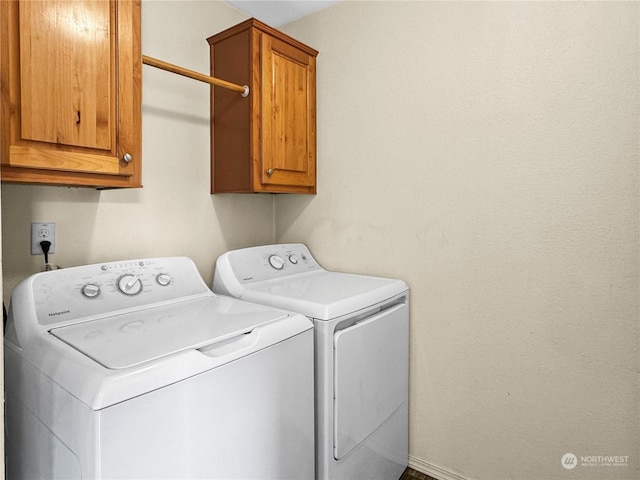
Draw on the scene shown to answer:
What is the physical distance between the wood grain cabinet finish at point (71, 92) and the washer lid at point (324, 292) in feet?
2.24

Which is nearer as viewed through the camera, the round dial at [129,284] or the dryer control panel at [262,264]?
the round dial at [129,284]

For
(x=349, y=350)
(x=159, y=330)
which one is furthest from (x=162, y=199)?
(x=349, y=350)

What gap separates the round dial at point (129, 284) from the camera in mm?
1450

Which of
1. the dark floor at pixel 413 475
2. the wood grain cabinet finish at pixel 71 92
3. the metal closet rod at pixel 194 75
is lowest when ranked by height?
the dark floor at pixel 413 475

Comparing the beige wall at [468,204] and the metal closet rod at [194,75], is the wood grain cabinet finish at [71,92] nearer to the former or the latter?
the metal closet rod at [194,75]

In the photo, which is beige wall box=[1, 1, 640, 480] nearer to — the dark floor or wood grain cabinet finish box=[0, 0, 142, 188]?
the dark floor

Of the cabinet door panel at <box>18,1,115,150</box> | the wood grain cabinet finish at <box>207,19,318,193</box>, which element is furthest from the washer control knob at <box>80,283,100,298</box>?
the wood grain cabinet finish at <box>207,19,318,193</box>

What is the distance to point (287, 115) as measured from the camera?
2043mm

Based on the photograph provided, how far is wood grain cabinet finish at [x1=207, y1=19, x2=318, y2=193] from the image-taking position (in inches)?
74.2

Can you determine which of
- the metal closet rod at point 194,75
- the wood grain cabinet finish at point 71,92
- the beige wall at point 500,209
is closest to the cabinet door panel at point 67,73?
the wood grain cabinet finish at point 71,92

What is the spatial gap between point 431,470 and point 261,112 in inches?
75.6

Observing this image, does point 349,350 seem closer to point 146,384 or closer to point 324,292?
point 324,292

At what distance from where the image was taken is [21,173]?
1117 millimetres

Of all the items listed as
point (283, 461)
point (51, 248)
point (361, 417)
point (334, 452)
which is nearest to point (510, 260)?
point (361, 417)
